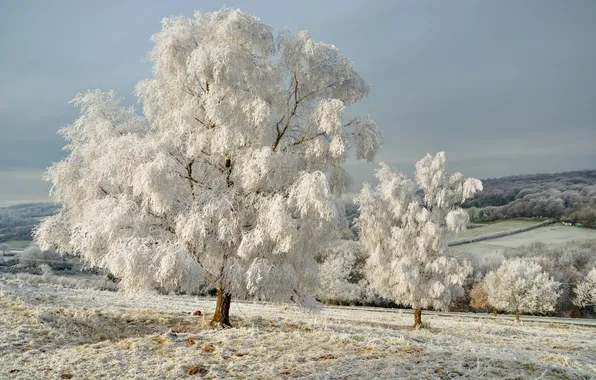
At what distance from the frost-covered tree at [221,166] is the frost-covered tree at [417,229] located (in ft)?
40.0

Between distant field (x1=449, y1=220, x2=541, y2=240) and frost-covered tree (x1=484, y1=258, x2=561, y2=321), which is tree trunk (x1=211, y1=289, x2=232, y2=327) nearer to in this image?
frost-covered tree (x1=484, y1=258, x2=561, y2=321)

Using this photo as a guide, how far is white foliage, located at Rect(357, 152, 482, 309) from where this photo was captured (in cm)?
2633

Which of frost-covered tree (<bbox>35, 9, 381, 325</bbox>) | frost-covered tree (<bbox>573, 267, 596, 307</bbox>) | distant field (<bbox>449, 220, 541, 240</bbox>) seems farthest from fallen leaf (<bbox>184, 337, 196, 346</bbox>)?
distant field (<bbox>449, 220, 541, 240</bbox>)

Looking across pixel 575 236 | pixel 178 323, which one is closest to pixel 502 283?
pixel 575 236

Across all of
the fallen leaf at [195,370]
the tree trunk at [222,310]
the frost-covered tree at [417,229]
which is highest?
the frost-covered tree at [417,229]

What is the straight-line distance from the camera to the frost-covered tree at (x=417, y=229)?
86.4 ft

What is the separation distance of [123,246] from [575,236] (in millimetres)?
74943

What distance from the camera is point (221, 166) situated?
15.2 meters

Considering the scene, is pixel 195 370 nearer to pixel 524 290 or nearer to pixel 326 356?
pixel 326 356

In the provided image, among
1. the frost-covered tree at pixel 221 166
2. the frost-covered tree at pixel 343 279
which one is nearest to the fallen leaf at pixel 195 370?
the frost-covered tree at pixel 221 166

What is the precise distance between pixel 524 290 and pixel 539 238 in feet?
99.6

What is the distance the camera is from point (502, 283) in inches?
1750

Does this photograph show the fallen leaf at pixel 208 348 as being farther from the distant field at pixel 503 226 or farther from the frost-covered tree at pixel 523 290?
the distant field at pixel 503 226

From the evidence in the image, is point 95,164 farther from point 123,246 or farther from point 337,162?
point 337,162
